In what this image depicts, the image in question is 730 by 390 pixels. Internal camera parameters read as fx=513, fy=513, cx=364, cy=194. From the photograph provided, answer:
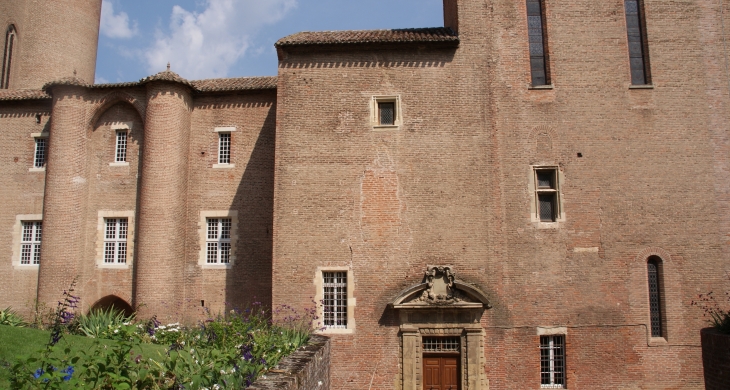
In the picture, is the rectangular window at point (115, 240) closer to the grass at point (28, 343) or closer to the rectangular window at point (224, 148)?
the rectangular window at point (224, 148)

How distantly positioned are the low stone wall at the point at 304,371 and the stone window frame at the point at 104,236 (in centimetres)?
816

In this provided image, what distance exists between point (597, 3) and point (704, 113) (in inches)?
181

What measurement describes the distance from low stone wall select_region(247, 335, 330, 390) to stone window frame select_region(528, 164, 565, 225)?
6.91m

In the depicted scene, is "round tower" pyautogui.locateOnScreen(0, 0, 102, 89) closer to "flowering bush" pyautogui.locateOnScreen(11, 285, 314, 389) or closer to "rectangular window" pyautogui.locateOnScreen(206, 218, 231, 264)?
"rectangular window" pyautogui.locateOnScreen(206, 218, 231, 264)

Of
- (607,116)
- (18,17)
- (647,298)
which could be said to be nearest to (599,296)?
(647,298)

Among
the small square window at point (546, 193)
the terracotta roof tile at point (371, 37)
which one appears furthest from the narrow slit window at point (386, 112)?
the small square window at point (546, 193)

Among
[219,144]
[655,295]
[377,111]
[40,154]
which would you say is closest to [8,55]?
[40,154]

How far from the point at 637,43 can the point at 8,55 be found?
85.5ft

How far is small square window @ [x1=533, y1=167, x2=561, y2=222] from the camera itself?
14984mm

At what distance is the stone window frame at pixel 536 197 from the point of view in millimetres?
14844

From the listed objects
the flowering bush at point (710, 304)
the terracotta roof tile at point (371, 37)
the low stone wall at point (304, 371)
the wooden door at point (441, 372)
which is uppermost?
the terracotta roof tile at point (371, 37)

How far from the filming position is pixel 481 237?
48.2ft

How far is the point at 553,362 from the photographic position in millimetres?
14281

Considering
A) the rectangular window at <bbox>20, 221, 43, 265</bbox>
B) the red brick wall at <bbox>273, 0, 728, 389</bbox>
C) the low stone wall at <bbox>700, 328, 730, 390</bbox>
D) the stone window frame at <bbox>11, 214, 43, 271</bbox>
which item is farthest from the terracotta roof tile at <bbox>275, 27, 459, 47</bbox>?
the rectangular window at <bbox>20, 221, 43, 265</bbox>
